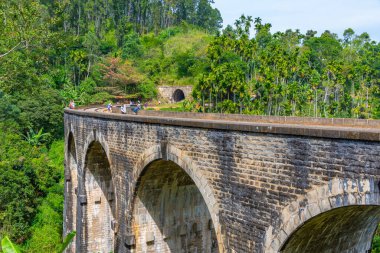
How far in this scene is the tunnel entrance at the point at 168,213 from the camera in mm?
13320

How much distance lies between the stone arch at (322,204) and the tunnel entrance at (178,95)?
144 feet

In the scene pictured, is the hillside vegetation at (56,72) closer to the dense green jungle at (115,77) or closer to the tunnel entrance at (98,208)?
the dense green jungle at (115,77)

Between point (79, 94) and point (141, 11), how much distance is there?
3386 cm

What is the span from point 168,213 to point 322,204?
8567 millimetres

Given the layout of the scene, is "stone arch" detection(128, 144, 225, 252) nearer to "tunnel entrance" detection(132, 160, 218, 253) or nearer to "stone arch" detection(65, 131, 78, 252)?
"tunnel entrance" detection(132, 160, 218, 253)

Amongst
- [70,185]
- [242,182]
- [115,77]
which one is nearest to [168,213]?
[242,182]

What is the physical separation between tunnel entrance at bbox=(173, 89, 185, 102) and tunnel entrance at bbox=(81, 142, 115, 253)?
106 ft

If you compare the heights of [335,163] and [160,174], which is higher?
[335,163]

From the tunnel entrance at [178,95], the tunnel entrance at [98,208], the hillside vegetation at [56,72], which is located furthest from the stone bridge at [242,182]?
the tunnel entrance at [178,95]

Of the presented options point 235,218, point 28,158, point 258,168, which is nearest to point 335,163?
point 258,168

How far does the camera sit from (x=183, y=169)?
1052 cm

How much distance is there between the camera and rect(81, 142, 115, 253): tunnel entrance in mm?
18861

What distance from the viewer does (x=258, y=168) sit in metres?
8.05

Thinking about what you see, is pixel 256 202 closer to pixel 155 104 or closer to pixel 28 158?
pixel 28 158
